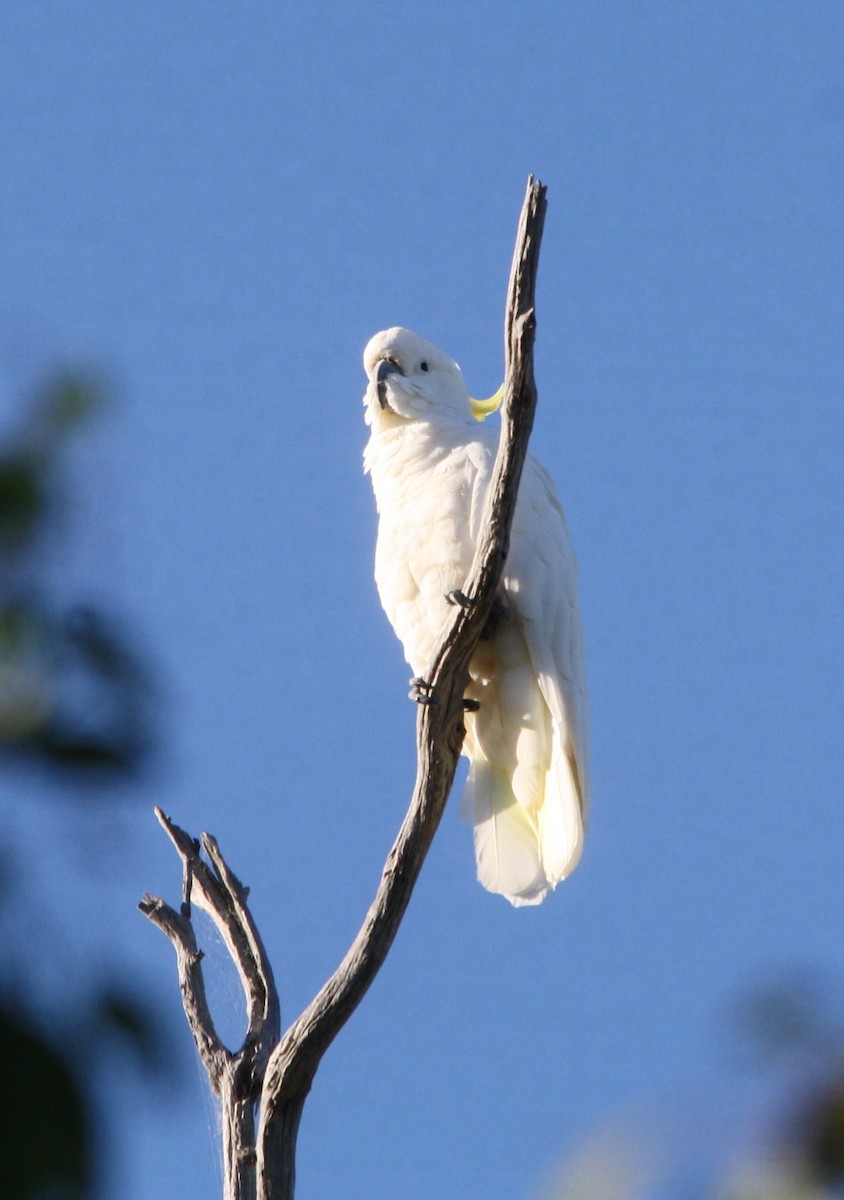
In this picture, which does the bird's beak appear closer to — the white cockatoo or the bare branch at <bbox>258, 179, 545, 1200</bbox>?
the white cockatoo

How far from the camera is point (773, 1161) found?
76 centimetres

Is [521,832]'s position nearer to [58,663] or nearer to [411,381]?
[411,381]

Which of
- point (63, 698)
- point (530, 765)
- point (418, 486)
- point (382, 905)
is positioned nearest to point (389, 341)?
point (418, 486)

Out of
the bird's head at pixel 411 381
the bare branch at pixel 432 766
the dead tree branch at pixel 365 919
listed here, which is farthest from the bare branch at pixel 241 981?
the bird's head at pixel 411 381

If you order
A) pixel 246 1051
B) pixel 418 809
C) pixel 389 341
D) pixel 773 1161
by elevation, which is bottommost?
pixel 773 1161

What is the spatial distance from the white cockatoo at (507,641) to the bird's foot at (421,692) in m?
0.30

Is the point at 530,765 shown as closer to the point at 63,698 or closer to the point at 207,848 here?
the point at 207,848

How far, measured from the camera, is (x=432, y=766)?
364 centimetres

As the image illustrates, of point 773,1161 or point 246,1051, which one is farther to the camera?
point 246,1051

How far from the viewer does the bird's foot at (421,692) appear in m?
3.59

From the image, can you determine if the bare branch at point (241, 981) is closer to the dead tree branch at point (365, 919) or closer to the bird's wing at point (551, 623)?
the dead tree branch at point (365, 919)

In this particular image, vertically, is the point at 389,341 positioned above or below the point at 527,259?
above

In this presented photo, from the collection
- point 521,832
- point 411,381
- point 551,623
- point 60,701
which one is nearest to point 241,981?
point 521,832

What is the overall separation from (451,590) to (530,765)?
524 mm
